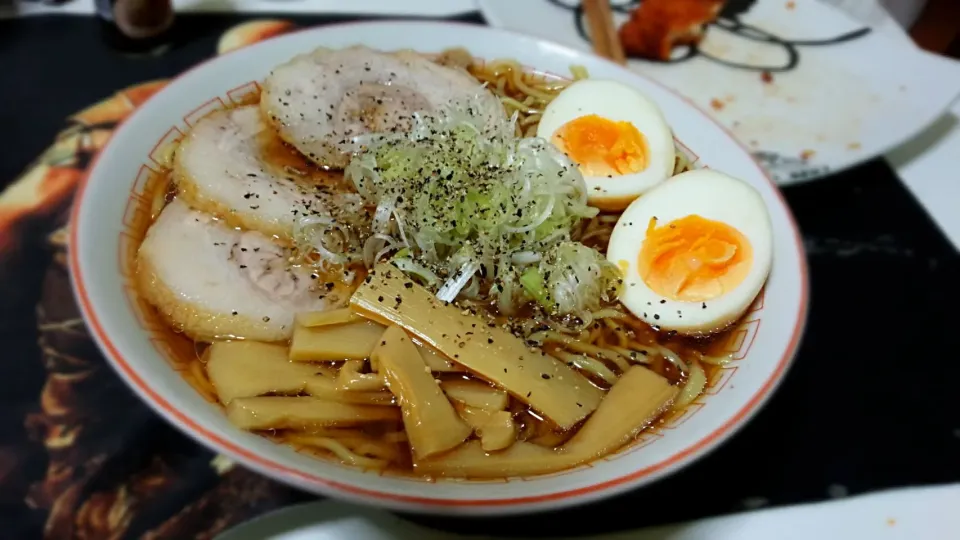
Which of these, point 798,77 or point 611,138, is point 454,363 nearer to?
point 611,138

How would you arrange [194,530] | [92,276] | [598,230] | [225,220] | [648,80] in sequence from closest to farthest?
[92,276] → [194,530] → [225,220] → [598,230] → [648,80]

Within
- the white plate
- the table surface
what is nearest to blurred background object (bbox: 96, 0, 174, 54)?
the table surface

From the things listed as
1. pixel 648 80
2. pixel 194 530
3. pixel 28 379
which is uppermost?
pixel 648 80

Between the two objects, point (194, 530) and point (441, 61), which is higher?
point (441, 61)

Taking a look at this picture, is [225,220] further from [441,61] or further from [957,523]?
[957,523]

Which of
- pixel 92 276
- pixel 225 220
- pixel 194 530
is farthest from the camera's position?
pixel 225 220

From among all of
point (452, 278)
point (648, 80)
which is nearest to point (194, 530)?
point (452, 278)

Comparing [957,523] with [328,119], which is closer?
[957,523]
